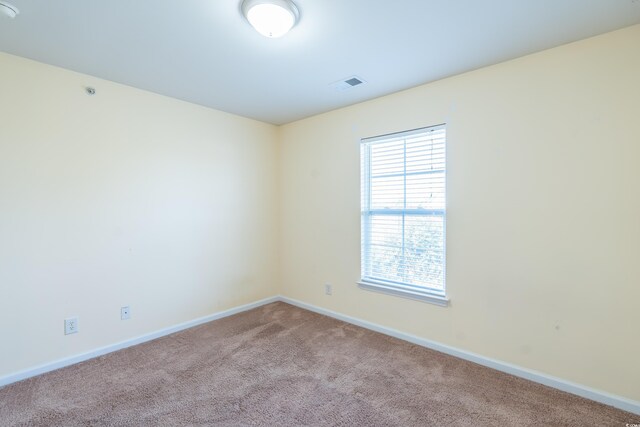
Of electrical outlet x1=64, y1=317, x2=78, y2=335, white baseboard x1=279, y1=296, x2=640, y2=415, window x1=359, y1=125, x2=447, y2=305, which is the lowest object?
white baseboard x1=279, y1=296, x2=640, y2=415

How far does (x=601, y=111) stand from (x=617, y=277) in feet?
3.66

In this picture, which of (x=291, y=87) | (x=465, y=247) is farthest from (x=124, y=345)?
(x=465, y=247)

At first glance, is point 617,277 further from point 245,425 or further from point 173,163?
point 173,163

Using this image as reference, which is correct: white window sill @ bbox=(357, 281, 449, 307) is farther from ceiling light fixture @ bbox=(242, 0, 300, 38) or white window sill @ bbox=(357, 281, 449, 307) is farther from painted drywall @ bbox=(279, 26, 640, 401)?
ceiling light fixture @ bbox=(242, 0, 300, 38)

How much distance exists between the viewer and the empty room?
75.4 inches

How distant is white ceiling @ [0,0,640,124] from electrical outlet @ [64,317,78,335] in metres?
2.10

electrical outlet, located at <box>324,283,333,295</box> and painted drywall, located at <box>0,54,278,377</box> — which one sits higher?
painted drywall, located at <box>0,54,278,377</box>

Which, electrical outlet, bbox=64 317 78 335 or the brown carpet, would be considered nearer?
the brown carpet

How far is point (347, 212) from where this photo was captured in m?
3.46

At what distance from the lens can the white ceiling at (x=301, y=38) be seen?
5.76ft

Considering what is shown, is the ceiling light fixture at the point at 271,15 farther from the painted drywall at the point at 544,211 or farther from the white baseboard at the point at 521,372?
the white baseboard at the point at 521,372

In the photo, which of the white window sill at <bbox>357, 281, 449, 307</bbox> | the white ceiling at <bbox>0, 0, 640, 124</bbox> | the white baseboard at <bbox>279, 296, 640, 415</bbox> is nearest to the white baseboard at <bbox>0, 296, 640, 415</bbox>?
the white baseboard at <bbox>279, 296, 640, 415</bbox>

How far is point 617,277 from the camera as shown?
1.97m

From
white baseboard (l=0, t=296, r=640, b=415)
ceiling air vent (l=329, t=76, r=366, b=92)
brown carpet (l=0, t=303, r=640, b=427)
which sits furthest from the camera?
ceiling air vent (l=329, t=76, r=366, b=92)
